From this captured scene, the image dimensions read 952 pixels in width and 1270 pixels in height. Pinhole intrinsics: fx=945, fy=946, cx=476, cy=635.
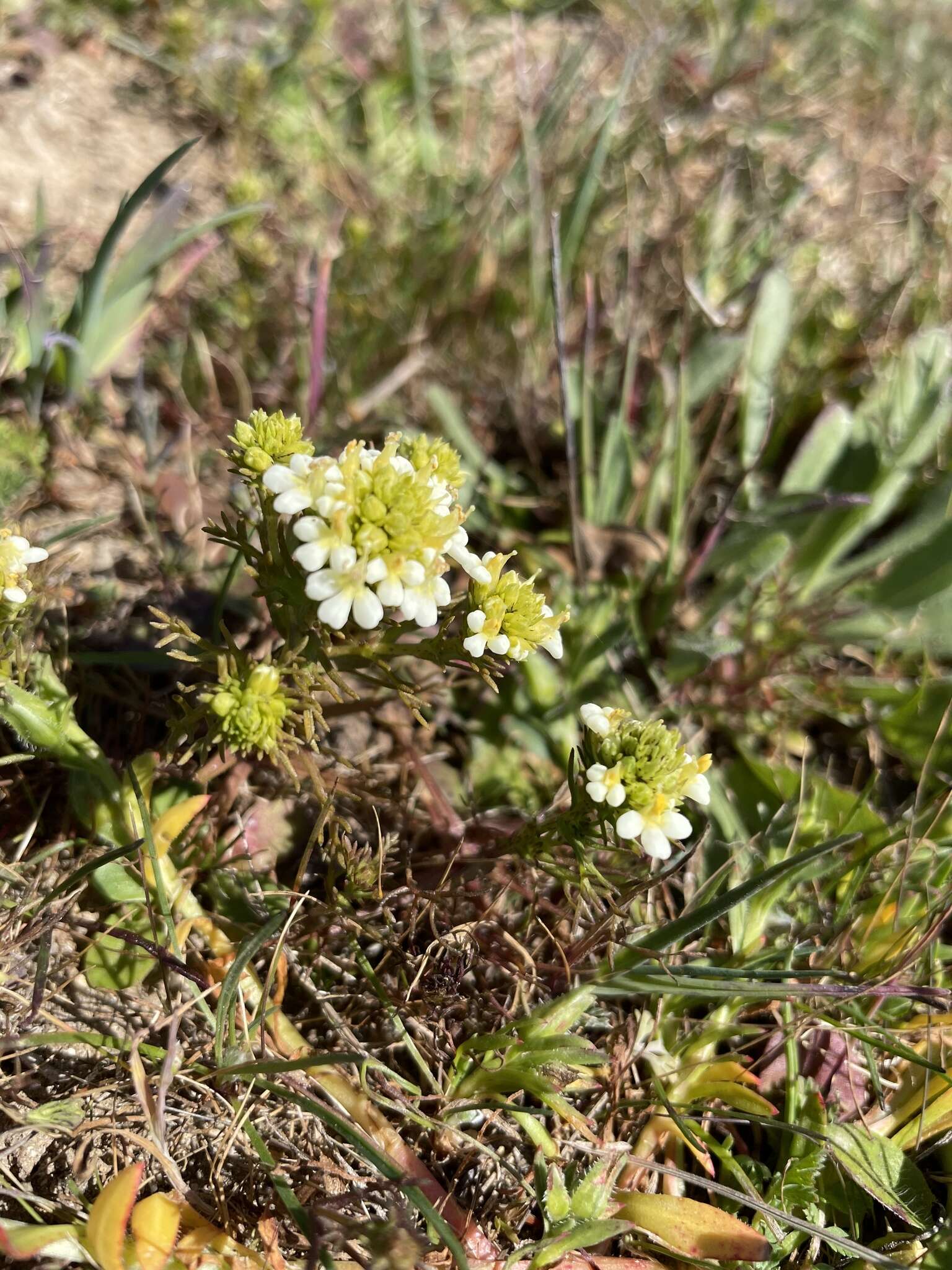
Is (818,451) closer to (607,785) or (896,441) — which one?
(896,441)

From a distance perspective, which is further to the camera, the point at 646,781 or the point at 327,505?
the point at 646,781

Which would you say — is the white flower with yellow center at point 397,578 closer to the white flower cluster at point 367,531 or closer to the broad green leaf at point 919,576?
the white flower cluster at point 367,531

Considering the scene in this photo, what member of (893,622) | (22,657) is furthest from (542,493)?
(22,657)

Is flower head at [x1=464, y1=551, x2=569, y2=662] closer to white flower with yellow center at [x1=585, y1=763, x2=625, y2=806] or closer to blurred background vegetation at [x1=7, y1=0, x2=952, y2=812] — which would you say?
white flower with yellow center at [x1=585, y1=763, x2=625, y2=806]

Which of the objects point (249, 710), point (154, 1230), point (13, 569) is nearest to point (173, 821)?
point (249, 710)

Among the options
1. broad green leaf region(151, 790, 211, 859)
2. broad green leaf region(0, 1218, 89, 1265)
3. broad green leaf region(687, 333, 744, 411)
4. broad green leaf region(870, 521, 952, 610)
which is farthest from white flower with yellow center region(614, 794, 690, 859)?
broad green leaf region(687, 333, 744, 411)
